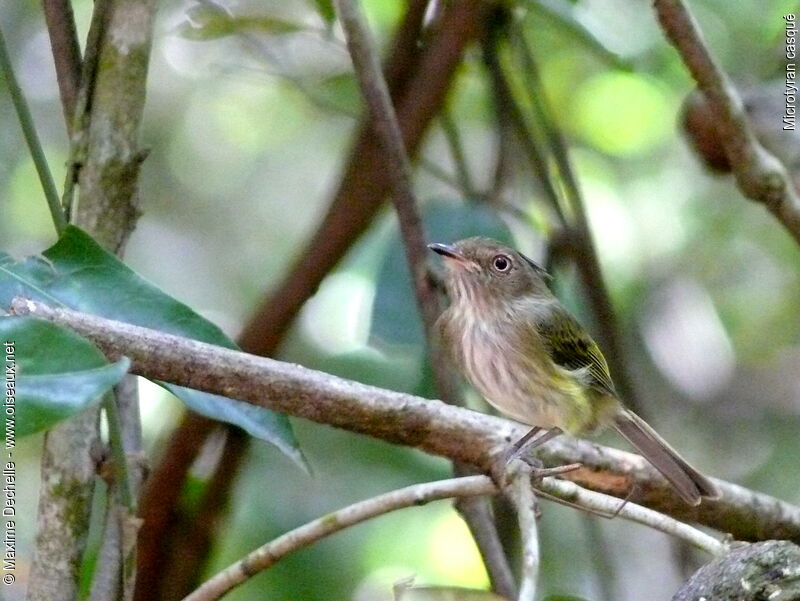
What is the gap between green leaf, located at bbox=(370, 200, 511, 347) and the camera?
339 centimetres

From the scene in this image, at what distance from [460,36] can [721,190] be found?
2.12 m

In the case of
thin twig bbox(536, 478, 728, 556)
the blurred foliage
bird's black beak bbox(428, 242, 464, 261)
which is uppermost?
thin twig bbox(536, 478, 728, 556)

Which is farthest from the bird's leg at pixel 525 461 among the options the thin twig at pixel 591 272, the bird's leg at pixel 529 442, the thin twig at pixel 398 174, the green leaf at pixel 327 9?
the green leaf at pixel 327 9

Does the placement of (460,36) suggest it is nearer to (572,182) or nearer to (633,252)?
(572,182)

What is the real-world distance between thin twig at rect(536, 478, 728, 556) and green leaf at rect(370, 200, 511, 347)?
1212mm

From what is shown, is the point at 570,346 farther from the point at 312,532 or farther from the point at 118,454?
the point at 118,454

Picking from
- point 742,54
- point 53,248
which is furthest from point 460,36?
point 53,248

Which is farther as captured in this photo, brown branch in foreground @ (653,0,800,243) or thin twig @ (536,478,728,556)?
brown branch in foreground @ (653,0,800,243)

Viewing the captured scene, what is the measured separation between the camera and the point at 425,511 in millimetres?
4305

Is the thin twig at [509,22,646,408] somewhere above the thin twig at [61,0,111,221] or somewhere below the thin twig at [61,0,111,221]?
below

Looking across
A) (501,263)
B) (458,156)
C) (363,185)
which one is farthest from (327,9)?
(501,263)

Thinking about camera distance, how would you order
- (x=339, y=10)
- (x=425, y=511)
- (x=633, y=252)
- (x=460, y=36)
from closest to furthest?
1. (x=339, y=10)
2. (x=460, y=36)
3. (x=425, y=511)
4. (x=633, y=252)

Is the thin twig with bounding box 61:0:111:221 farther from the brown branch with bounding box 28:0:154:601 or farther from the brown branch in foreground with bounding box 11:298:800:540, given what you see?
the brown branch in foreground with bounding box 11:298:800:540

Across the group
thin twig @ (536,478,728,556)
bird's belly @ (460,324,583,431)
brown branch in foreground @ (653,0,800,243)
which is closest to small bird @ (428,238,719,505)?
bird's belly @ (460,324,583,431)
